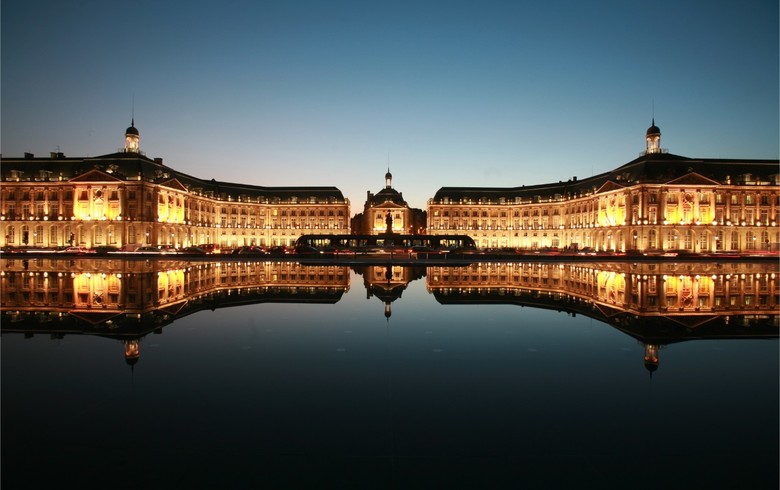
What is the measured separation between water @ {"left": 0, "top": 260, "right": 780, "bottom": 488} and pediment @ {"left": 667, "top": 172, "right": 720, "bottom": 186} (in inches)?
3308

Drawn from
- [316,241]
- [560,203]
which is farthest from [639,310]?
[560,203]

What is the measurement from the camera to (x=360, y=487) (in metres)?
4.95

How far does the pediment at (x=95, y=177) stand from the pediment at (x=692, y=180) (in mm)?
105938

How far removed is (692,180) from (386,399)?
99358 millimetres

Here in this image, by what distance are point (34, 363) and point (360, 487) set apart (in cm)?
823

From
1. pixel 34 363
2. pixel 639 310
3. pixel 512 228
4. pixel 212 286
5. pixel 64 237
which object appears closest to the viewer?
pixel 34 363

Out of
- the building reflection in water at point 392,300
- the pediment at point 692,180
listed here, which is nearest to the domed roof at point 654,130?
the pediment at point 692,180

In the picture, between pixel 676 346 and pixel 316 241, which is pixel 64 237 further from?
pixel 676 346

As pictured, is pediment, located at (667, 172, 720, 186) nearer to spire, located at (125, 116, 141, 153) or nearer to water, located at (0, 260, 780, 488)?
water, located at (0, 260, 780, 488)

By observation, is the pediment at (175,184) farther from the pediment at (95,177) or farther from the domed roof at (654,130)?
the domed roof at (654,130)

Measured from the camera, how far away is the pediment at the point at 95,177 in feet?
284

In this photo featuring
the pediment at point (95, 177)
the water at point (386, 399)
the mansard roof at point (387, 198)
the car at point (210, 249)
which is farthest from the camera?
the mansard roof at point (387, 198)

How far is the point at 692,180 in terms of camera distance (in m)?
86.9

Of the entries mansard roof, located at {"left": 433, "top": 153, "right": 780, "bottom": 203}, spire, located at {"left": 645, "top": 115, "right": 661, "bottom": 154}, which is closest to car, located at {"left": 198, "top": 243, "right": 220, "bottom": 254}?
mansard roof, located at {"left": 433, "top": 153, "right": 780, "bottom": 203}
